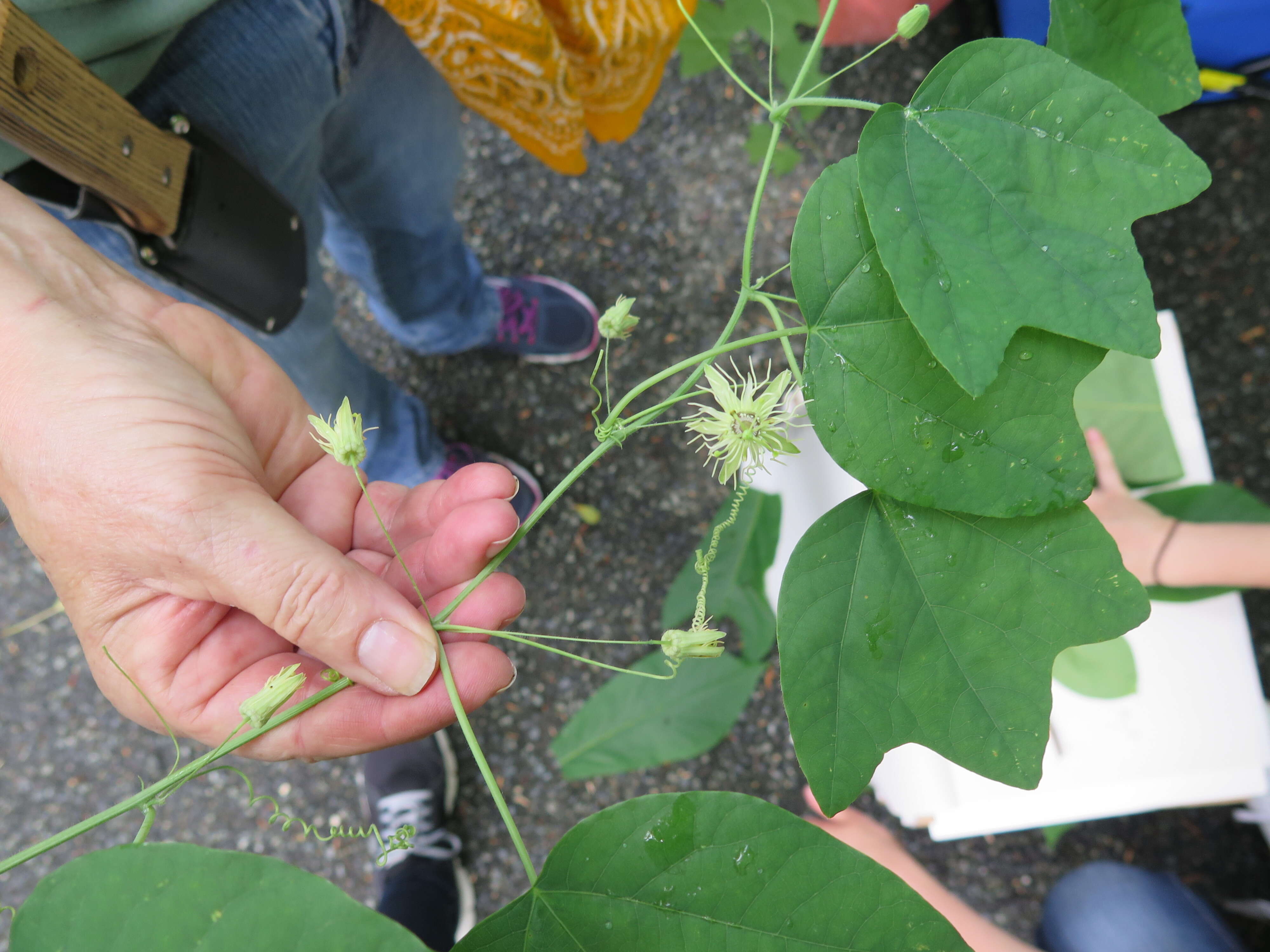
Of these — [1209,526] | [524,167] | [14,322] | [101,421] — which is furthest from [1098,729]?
[524,167]

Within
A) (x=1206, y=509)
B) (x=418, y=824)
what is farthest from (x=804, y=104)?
(x=418, y=824)

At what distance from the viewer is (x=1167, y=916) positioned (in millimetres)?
1345

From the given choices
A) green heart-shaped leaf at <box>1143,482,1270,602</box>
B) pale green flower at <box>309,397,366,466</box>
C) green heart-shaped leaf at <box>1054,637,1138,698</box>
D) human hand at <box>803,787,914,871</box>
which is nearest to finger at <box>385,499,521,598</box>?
pale green flower at <box>309,397,366,466</box>

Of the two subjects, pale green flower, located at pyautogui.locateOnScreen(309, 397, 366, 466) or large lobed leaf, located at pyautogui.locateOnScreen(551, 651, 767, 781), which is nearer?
pale green flower, located at pyautogui.locateOnScreen(309, 397, 366, 466)

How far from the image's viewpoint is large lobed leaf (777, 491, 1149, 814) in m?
0.55

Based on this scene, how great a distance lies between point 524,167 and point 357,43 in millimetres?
858

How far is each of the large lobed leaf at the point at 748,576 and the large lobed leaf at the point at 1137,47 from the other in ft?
2.53

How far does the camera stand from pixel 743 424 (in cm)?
58

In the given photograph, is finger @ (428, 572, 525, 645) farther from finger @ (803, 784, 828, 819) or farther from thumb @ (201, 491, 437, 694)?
finger @ (803, 784, 828, 819)

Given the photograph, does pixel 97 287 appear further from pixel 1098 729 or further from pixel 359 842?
pixel 1098 729

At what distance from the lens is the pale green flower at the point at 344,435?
1.73 ft

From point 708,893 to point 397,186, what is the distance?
3.52 feet

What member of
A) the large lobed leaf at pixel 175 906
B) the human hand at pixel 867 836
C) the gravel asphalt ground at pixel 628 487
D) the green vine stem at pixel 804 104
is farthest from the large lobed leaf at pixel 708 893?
the gravel asphalt ground at pixel 628 487

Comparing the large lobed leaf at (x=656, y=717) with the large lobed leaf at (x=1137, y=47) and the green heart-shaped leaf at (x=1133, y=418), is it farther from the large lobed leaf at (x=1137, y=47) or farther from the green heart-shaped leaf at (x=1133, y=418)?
the large lobed leaf at (x=1137, y=47)
